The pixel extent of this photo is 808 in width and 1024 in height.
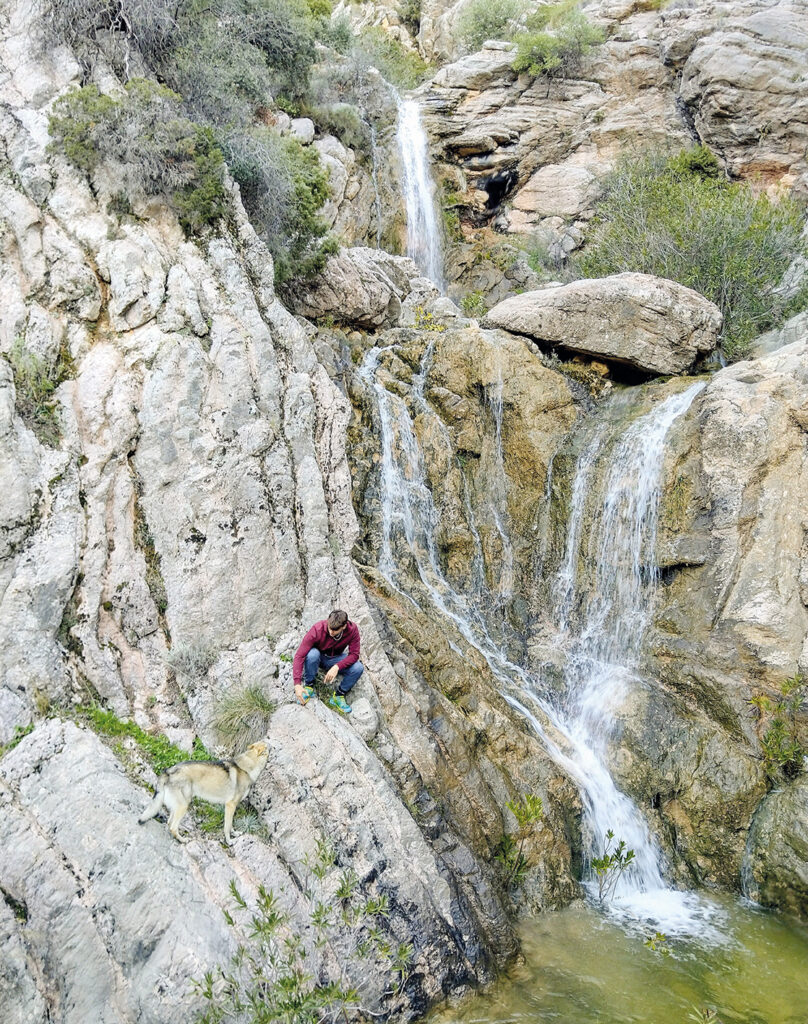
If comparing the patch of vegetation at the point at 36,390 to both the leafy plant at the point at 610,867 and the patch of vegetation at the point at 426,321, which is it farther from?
the patch of vegetation at the point at 426,321

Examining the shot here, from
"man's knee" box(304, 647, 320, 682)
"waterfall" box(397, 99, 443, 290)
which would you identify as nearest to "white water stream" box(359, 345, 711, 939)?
"man's knee" box(304, 647, 320, 682)

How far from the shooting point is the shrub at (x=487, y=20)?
1192 inches

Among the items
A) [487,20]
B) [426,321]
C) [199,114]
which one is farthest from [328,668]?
[487,20]

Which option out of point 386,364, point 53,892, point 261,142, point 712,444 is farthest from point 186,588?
point 261,142

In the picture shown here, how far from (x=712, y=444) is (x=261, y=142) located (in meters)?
10.2

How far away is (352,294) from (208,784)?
1167cm

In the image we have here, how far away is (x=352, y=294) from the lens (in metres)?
15.3

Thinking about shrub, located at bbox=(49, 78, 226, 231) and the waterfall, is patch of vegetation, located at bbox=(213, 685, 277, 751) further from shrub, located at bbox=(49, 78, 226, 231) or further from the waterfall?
the waterfall

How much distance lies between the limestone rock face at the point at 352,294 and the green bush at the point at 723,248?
266 inches

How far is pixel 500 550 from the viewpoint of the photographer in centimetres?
1212

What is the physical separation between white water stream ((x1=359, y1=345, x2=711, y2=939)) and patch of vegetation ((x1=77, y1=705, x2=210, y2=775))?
13.0ft

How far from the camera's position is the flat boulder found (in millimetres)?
14086

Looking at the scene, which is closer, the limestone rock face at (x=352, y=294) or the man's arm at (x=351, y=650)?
the man's arm at (x=351, y=650)

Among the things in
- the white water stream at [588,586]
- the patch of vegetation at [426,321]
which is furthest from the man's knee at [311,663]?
the patch of vegetation at [426,321]
